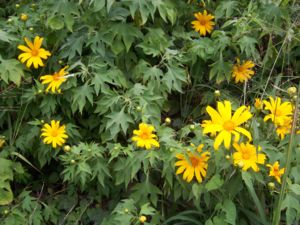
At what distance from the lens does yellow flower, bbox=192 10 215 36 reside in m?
2.76

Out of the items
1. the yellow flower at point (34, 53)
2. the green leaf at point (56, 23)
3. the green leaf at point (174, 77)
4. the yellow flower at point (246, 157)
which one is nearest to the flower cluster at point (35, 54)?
the yellow flower at point (34, 53)

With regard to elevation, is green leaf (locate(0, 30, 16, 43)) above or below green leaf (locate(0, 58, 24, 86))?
above

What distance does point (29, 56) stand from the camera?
253 centimetres

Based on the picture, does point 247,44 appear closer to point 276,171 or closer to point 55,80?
point 276,171

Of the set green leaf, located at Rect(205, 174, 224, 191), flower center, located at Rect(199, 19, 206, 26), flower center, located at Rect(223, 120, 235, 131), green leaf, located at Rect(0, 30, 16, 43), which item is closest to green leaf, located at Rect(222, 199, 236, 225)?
green leaf, located at Rect(205, 174, 224, 191)

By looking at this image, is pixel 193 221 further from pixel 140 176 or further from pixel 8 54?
pixel 8 54

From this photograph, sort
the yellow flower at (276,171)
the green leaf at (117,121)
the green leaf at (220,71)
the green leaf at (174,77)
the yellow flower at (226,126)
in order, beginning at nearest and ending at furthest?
the yellow flower at (226,126)
the yellow flower at (276,171)
the green leaf at (117,121)
the green leaf at (174,77)
the green leaf at (220,71)

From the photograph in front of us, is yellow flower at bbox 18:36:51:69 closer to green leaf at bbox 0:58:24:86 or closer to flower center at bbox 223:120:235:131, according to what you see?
green leaf at bbox 0:58:24:86

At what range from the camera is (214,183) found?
6.23 ft

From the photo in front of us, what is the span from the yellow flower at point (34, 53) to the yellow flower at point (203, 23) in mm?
910

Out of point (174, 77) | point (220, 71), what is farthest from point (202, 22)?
point (174, 77)

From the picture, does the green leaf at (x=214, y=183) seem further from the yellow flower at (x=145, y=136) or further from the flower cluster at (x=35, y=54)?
the flower cluster at (x=35, y=54)

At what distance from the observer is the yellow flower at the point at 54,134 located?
2.33m

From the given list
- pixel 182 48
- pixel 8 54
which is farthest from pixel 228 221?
pixel 8 54
